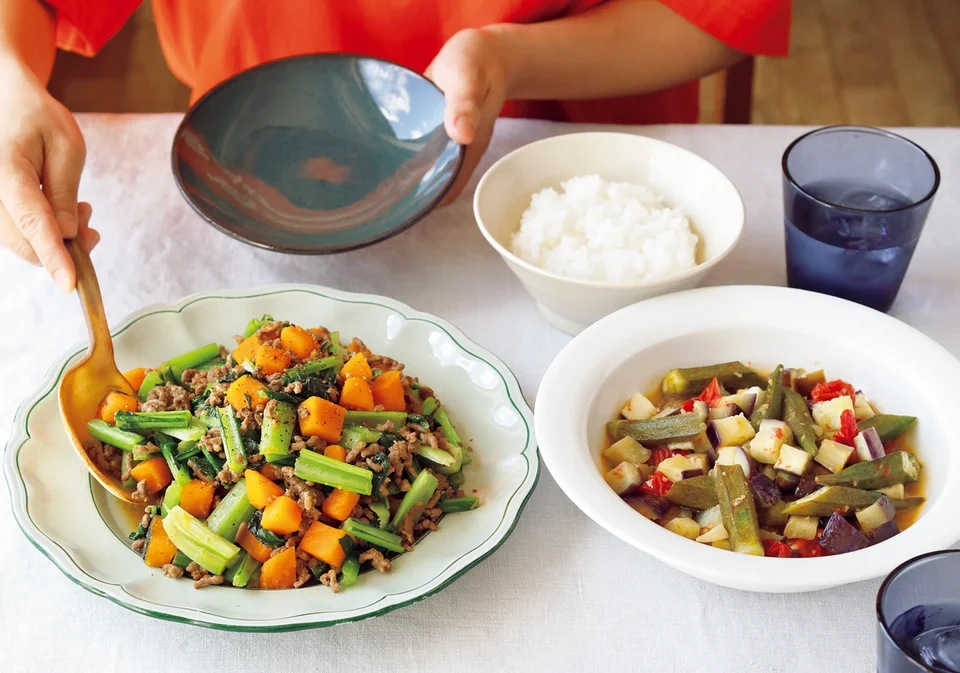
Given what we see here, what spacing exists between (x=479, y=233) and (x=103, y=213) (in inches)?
26.6

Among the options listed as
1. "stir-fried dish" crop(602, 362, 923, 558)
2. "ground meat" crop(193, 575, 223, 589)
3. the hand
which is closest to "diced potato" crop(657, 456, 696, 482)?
"stir-fried dish" crop(602, 362, 923, 558)

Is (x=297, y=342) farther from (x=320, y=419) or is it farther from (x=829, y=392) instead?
(x=829, y=392)

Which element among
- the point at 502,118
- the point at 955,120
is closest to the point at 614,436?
the point at 502,118

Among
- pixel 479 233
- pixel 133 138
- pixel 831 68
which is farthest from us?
pixel 831 68

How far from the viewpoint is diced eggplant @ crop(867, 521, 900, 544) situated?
968 millimetres

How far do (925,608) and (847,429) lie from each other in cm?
33

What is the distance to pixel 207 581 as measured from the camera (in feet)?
3.27

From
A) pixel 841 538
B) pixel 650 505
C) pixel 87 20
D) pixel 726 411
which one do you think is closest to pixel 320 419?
pixel 650 505

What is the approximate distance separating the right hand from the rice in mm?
669

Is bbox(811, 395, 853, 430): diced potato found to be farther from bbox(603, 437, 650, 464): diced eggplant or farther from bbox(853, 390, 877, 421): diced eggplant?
bbox(603, 437, 650, 464): diced eggplant

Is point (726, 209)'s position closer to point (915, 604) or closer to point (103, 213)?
point (915, 604)

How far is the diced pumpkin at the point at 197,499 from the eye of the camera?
1.05 meters

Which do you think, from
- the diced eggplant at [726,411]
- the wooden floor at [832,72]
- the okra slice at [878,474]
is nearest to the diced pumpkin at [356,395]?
the diced eggplant at [726,411]

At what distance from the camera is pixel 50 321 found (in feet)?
4.60
